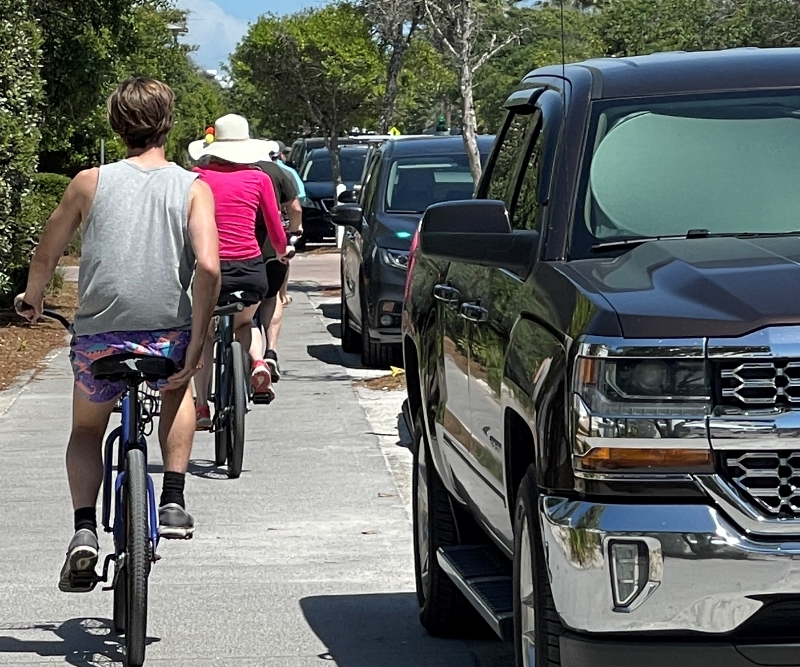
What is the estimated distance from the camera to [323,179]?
33.7 metres

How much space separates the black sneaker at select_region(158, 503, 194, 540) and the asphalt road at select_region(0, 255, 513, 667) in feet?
1.25

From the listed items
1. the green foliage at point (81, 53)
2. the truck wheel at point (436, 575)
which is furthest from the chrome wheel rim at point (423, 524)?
the green foliage at point (81, 53)

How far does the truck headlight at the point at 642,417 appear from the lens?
3.65m

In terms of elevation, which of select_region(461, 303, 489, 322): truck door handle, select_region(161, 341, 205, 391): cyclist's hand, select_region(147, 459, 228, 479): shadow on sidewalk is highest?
select_region(461, 303, 489, 322): truck door handle

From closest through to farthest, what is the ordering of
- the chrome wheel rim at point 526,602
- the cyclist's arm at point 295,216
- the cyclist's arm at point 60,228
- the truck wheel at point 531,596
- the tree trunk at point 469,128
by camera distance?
the truck wheel at point 531,596
the chrome wheel rim at point 526,602
the cyclist's arm at point 60,228
the cyclist's arm at point 295,216
the tree trunk at point 469,128

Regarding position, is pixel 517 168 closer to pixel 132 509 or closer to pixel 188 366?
pixel 188 366

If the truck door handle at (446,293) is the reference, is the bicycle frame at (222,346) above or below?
below

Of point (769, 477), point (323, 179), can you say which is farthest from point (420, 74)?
point (769, 477)

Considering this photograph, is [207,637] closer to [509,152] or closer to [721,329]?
[509,152]

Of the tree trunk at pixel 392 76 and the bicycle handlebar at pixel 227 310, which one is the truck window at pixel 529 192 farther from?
the tree trunk at pixel 392 76

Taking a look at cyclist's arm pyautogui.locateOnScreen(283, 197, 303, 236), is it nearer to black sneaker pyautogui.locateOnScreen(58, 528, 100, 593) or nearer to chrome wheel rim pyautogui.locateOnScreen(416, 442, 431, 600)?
chrome wheel rim pyautogui.locateOnScreen(416, 442, 431, 600)

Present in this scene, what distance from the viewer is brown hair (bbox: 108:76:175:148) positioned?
18.8ft

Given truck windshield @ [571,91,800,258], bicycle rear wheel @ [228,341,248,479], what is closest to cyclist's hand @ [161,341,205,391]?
truck windshield @ [571,91,800,258]

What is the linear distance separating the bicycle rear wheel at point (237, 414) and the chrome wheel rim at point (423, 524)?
2.89 metres
